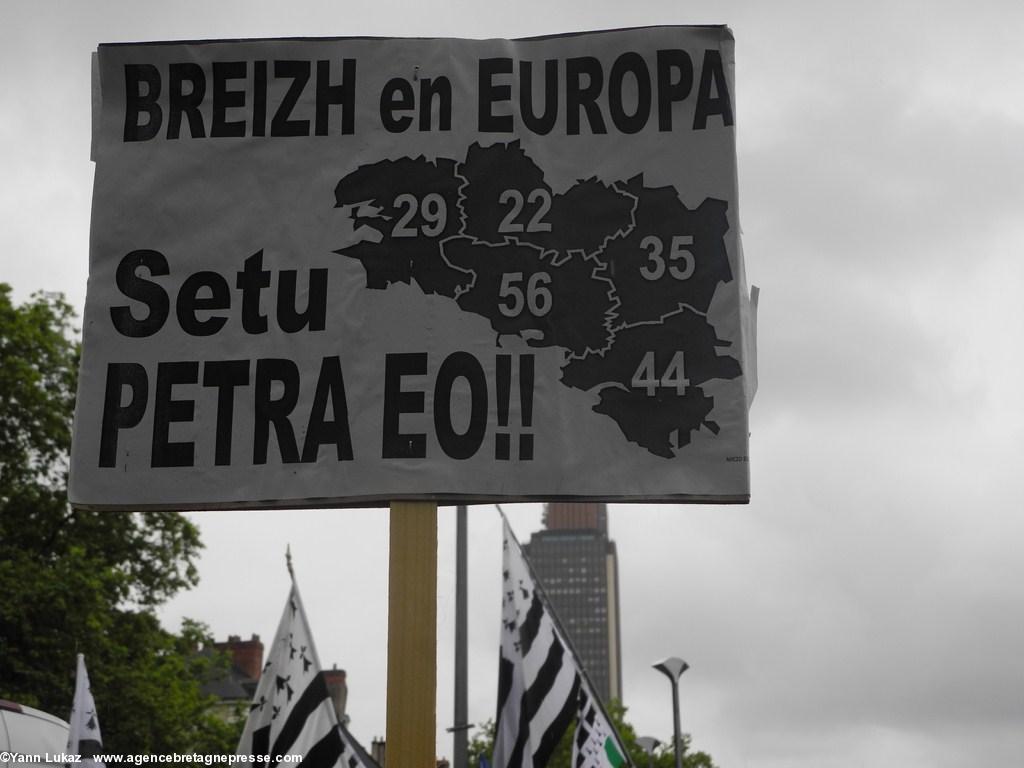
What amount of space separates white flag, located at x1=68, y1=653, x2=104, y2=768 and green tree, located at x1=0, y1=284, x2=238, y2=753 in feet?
37.4

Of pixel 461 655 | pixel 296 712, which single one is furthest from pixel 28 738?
pixel 461 655

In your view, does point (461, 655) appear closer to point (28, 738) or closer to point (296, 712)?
point (296, 712)

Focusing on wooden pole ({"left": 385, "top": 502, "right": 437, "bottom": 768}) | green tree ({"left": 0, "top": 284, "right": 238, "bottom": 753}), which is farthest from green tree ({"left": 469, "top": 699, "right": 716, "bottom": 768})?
wooden pole ({"left": 385, "top": 502, "right": 437, "bottom": 768})

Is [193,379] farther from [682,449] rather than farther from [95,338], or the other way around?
[682,449]

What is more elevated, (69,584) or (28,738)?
(69,584)

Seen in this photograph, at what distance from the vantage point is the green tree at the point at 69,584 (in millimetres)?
22297

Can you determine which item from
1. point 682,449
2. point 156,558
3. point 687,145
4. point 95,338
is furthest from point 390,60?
point 156,558

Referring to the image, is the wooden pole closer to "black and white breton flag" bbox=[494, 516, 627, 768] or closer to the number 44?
the number 44

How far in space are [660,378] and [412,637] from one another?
1.03 metres

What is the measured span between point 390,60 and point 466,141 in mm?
393

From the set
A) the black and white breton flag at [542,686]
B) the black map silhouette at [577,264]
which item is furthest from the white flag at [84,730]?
the black map silhouette at [577,264]

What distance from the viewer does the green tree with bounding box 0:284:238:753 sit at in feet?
73.2

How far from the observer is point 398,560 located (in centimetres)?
374

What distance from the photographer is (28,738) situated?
1215 cm
